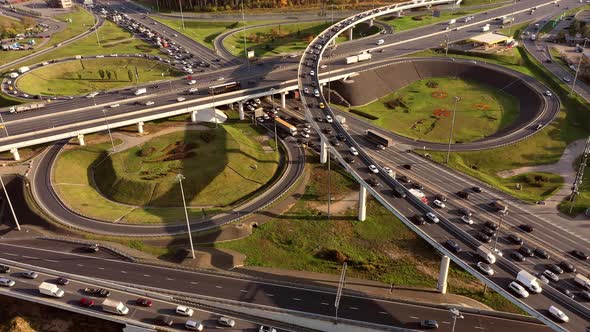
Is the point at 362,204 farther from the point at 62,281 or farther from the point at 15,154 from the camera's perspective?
the point at 15,154

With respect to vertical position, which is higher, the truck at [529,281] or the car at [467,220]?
the truck at [529,281]

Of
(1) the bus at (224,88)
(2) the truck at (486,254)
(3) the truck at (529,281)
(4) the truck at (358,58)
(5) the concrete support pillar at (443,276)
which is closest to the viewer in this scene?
(3) the truck at (529,281)

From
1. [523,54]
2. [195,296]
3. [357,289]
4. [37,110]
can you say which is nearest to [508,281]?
[357,289]

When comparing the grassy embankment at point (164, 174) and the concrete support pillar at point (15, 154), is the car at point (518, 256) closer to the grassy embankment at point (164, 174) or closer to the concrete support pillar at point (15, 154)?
the grassy embankment at point (164, 174)

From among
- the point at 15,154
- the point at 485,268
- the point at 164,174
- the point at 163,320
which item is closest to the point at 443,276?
the point at 485,268

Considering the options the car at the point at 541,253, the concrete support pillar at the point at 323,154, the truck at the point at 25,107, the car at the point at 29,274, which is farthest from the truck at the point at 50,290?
the car at the point at 541,253

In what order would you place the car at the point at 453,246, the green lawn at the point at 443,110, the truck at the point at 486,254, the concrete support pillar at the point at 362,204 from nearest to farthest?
the truck at the point at 486,254 < the car at the point at 453,246 < the concrete support pillar at the point at 362,204 < the green lawn at the point at 443,110

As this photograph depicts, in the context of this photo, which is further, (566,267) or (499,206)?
(499,206)
